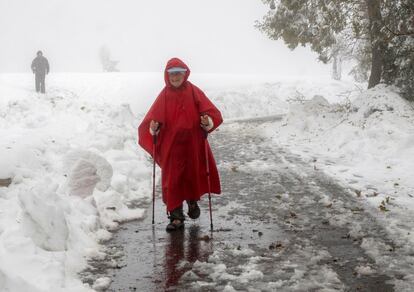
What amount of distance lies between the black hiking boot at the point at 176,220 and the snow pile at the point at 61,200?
2.38ft

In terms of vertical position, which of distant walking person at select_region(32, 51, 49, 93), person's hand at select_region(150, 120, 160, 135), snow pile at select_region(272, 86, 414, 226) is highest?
distant walking person at select_region(32, 51, 49, 93)

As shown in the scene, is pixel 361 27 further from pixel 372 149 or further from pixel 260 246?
pixel 260 246

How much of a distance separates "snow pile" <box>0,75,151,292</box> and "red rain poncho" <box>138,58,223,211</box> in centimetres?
89

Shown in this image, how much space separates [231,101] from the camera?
106ft

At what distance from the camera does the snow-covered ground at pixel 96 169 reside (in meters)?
4.71

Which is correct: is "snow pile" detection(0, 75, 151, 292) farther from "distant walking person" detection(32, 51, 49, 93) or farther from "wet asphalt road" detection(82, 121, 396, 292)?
"distant walking person" detection(32, 51, 49, 93)

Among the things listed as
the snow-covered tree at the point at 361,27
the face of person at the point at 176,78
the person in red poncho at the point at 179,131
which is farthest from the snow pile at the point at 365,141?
the face of person at the point at 176,78

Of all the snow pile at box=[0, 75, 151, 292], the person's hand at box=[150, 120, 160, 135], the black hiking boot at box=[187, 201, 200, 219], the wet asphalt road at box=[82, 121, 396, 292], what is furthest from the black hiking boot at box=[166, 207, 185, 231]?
the person's hand at box=[150, 120, 160, 135]

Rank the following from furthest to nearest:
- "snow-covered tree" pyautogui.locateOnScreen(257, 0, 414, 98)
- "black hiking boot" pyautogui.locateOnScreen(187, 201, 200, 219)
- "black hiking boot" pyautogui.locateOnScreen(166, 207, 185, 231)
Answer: "snow-covered tree" pyautogui.locateOnScreen(257, 0, 414, 98)
"black hiking boot" pyautogui.locateOnScreen(187, 201, 200, 219)
"black hiking boot" pyautogui.locateOnScreen(166, 207, 185, 231)

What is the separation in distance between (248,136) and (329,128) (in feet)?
10.2

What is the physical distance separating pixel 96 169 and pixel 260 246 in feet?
9.55

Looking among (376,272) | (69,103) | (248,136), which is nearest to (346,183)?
(376,272)

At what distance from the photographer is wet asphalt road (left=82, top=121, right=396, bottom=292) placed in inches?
175

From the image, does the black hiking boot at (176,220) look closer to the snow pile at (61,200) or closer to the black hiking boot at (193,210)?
the black hiking boot at (193,210)
